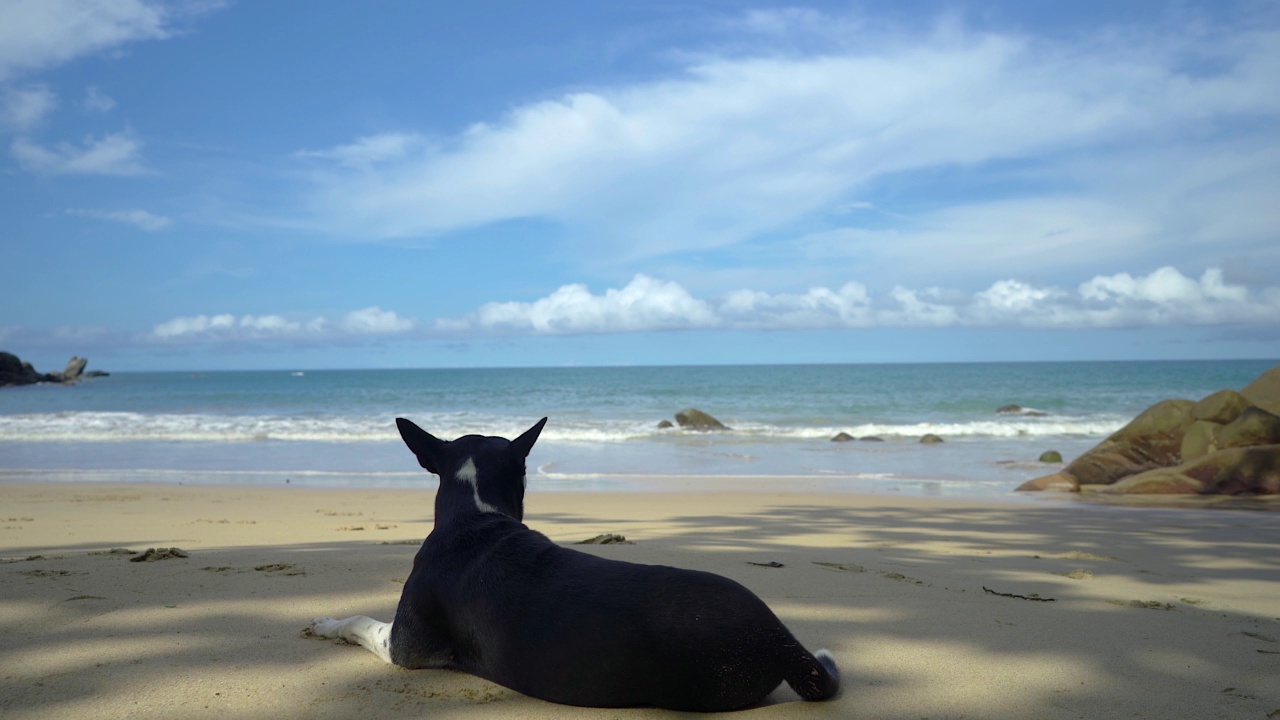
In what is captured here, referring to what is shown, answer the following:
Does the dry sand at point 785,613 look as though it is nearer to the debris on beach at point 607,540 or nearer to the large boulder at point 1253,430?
the debris on beach at point 607,540

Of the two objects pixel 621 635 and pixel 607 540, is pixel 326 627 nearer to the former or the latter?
pixel 621 635

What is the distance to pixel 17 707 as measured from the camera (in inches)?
106

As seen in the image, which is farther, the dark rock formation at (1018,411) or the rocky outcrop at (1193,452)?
the dark rock formation at (1018,411)

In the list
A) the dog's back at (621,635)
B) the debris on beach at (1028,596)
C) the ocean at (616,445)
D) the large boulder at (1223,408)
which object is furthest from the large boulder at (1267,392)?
the dog's back at (621,635)

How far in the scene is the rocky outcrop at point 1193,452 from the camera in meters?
11.2

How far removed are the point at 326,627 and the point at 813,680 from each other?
2.11 m

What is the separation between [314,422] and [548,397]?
2437 centimetres

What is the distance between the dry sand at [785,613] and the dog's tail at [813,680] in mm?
78

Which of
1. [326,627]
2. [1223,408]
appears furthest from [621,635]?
[1223,408]

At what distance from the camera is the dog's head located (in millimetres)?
3262

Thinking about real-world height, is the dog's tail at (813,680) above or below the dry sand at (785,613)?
above

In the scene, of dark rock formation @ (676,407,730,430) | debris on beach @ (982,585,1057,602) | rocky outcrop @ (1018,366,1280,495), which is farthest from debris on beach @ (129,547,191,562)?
dark rock formation @ (676,407,730,430)

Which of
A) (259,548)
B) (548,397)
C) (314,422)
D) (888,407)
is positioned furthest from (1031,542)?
Result: (548,397)

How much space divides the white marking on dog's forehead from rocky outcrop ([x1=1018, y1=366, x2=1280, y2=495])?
11487mm
